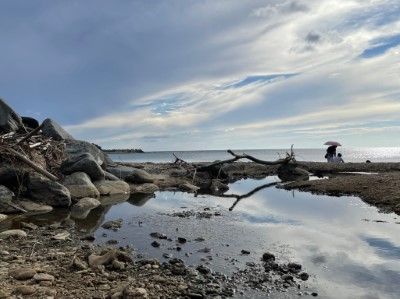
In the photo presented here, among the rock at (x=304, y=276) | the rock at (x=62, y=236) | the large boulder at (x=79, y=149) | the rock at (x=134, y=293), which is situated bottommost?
the rock at (x=62, y=236)

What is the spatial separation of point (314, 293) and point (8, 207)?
11.8m

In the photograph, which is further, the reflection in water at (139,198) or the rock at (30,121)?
the rock at (30,121)

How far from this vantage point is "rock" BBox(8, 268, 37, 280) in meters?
6.49

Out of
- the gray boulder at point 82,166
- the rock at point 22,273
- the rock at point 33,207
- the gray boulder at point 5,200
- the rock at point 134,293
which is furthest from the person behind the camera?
the gray boulder at point 82,166

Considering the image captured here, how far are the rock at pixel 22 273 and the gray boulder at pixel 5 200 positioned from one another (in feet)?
26.2

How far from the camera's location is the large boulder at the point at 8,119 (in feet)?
57.6

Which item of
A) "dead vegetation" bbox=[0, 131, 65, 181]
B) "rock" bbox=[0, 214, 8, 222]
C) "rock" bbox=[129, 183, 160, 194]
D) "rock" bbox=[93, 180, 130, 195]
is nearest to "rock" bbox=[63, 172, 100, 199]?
"dead vegetation" bbox=[0, 131, 65, 181]

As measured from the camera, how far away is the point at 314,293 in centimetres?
641

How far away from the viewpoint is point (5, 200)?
13.9m

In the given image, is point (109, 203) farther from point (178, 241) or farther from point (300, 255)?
point (300, 255)

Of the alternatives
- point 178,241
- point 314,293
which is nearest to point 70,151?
point 178,241

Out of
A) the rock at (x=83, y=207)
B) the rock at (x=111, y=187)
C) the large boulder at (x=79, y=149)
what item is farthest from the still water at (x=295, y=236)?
the large boulder at (x=79, y=149)

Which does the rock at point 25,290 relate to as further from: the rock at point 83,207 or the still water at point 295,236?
the rock at point 83,207

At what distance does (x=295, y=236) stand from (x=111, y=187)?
12.3 meters
